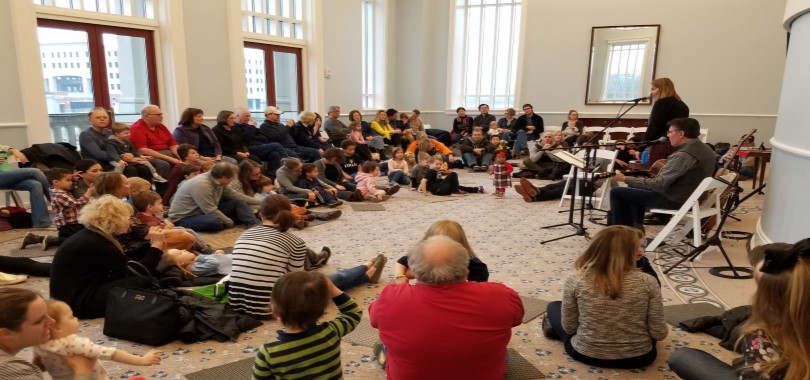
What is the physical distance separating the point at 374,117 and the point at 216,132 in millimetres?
5131

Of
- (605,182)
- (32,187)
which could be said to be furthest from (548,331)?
(32,187)

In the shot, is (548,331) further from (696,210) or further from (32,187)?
(32,187)

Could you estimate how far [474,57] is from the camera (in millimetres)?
13000

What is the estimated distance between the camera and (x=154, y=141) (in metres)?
6.38

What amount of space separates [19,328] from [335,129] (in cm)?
817

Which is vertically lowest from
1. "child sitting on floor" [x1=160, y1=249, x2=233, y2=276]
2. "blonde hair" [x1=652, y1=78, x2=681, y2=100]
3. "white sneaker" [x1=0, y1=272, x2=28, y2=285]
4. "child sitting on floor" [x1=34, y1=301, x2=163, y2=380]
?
"white sneaker" [x1=0, y1=272, x2=28, y2=285]

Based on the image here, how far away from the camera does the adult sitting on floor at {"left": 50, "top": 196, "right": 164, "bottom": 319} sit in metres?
2.83

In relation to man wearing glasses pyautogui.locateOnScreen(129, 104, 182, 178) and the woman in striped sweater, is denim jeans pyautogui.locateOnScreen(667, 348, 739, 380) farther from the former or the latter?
man wearing glasses pyautogui.locateOnScreen(129, 104, 182, 178)

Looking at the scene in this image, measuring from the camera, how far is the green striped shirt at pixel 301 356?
1.72 m

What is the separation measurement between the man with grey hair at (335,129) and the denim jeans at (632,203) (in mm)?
5828

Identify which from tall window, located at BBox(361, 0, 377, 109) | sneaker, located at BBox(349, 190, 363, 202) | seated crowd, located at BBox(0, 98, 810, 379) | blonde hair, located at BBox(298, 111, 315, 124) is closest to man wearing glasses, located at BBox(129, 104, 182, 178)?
seated crowd, located at BBox(0, 98, 810, 379)

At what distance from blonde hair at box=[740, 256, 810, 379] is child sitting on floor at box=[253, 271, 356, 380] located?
1.40m

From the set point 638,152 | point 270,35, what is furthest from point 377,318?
point 270,35

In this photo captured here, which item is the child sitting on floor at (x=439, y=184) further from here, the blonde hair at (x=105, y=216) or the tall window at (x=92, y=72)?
the blonde hair at (x=105, y=216)
